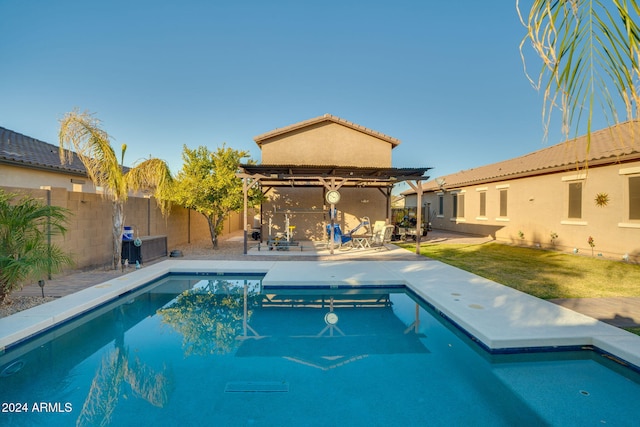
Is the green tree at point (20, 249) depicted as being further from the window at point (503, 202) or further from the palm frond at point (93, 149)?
the window at point (503, 202)

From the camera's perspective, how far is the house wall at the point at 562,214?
1030 cm

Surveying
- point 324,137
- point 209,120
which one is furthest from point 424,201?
point 209,120

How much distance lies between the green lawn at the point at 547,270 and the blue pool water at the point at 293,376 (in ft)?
10.0

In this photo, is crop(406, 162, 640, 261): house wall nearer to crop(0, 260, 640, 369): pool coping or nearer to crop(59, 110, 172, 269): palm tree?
crop(0, 260, 640, 369): pool coping

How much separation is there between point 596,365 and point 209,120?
64.0ft

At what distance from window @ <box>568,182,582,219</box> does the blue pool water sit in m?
10.3

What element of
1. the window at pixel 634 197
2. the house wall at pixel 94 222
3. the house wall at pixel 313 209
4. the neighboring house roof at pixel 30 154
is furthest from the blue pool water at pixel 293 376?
the house wall at pixel 313 209

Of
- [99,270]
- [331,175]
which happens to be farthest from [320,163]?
[99,270]

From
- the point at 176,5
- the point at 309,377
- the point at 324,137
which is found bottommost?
the point at 309,377

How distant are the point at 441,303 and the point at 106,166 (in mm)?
8948

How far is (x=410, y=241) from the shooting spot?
53.7 ft

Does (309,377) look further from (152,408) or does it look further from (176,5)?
(176,5)

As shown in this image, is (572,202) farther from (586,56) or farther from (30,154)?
(30,154)

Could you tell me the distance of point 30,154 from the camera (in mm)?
11500
